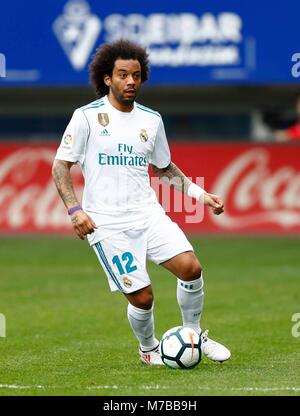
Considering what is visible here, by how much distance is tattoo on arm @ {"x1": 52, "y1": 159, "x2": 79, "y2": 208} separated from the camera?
9172 mm

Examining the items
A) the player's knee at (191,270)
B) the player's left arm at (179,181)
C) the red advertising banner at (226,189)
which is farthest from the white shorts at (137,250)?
the red advertising banner at (226,189)

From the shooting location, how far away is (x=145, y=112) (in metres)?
Result: 9.62

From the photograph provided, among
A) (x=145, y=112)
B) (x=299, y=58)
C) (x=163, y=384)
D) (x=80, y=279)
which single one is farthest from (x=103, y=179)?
(x=299, y=58)

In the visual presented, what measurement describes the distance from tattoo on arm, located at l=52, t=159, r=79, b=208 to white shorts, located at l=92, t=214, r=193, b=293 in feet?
1.65

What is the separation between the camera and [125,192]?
30.7 feet

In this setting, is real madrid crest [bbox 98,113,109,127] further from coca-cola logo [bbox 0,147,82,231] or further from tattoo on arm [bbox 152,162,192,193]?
coca-cola logo [bbox 0,147,82,231]

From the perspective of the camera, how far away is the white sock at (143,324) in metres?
9.50

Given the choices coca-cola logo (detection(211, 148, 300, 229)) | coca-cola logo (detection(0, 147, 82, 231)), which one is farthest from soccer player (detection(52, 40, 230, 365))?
coca-cola logo (detection(211, 148, 300, 229))

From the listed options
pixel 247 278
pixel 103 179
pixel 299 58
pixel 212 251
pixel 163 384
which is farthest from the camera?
pixel 212 251

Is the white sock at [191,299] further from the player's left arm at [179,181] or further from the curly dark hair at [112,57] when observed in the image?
the curly dark hair at [112,57]

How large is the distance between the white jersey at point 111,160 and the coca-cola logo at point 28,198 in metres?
16.2

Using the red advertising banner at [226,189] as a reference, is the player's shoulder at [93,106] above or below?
above
